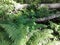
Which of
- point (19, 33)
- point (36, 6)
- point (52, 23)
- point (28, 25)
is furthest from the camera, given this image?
point (36, 6)

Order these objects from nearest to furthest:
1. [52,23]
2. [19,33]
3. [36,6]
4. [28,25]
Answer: [19,33], [28,25], [52,23], [36,6]

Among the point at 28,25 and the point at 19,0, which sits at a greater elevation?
the point at 19,0

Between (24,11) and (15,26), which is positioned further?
(24,11)

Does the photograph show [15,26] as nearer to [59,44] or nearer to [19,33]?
[19,33]

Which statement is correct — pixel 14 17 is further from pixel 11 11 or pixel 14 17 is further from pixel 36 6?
pixel 36 6

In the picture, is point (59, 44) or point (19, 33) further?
point (59, 44)

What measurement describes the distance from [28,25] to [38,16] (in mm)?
646

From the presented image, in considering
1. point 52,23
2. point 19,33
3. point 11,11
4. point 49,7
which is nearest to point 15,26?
point 19,33

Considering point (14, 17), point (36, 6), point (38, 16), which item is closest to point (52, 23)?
point (38, 16)

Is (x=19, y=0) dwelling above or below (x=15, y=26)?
above

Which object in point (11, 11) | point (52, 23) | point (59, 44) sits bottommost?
point (59, 44)

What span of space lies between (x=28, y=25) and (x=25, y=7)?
2.99 ft

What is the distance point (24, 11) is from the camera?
4.89 metres

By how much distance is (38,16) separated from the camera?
4.85m
